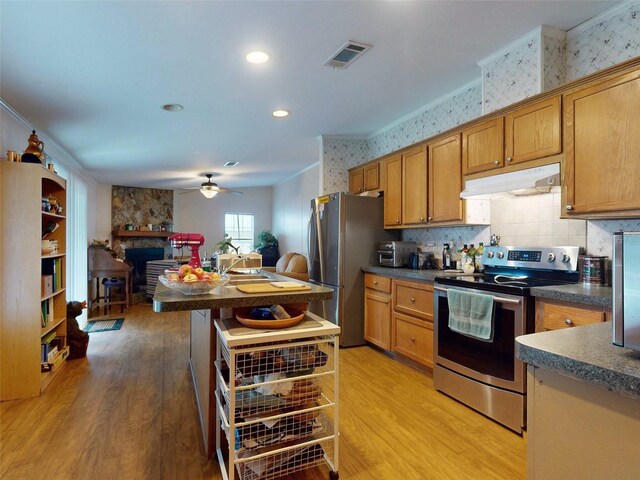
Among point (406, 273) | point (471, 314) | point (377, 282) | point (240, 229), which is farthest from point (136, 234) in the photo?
point (471, 314)

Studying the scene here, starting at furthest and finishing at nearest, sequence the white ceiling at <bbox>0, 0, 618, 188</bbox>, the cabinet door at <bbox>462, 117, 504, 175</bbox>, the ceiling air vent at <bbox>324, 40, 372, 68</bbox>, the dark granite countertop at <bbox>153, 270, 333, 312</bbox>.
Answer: the cabinet door at <bbox>462, 117, 504, 175</bbox> < the ceiling air vent at <bbox>324, 40, 372, 68</bbox> < the white ceiling at <bbox>0, 0, 618, 188</bbox> < the dark granite countertop at <bbox>153, 270, 333, 312</bbox>

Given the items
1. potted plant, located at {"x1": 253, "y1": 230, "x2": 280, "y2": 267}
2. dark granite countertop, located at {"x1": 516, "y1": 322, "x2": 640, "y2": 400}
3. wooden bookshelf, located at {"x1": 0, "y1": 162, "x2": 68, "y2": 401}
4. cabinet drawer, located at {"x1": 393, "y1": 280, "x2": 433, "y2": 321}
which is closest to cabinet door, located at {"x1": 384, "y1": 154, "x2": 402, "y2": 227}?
cabinet drawer, located at {"x1": 393, "y1": 280, "x2": 433, "y2": 321}

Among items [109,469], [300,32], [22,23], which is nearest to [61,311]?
[109,469]

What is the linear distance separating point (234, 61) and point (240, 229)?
6.39 meters

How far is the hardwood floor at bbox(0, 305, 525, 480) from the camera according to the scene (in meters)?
1.83

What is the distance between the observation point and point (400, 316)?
331 cm

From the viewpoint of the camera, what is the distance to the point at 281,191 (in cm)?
820

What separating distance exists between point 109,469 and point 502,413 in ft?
7.32

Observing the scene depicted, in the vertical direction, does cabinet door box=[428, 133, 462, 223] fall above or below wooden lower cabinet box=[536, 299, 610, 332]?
above

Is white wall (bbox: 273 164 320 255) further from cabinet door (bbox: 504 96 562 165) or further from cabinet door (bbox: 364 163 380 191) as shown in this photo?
cabinet door (bbox: 504 96 562 165)

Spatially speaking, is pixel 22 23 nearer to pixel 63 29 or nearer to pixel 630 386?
pixel 63 29

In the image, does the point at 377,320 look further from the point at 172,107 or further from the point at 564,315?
the point at 172,107

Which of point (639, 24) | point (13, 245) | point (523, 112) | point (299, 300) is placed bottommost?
point (299, 300)

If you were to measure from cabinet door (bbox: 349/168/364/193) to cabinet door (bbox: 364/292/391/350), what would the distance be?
1.33 meters
